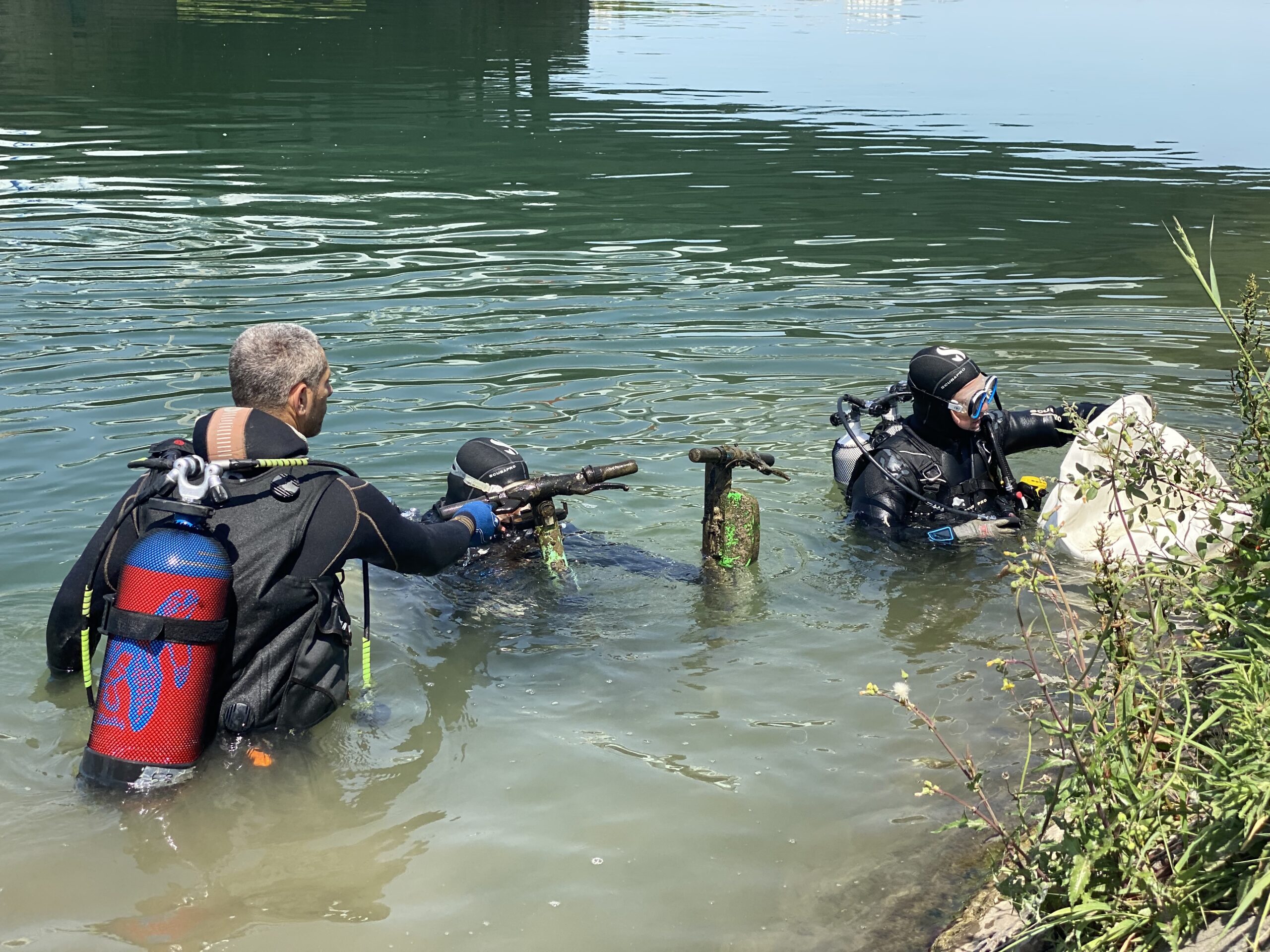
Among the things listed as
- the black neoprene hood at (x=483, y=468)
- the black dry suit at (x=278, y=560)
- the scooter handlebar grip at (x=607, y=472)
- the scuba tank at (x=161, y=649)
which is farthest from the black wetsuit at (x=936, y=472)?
the scuba tank at (x=161, y=649)

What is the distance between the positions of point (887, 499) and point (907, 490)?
0.53 feet

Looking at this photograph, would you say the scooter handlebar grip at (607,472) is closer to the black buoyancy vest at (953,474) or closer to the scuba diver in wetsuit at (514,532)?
the scuba diver in wetsuit at (514,532)

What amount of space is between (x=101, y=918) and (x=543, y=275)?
9652 mm

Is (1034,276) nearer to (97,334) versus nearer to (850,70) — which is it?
(97,334)

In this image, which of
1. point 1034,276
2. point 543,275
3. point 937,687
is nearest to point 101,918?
point 937,687

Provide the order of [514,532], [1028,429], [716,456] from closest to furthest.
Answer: [716,456], [514,532], [1028,429]

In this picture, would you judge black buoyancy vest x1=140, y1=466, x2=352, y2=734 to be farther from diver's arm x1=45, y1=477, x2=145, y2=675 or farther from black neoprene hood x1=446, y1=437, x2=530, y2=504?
black neoprene hood x1=446, y1=437, x2=530, y2=504

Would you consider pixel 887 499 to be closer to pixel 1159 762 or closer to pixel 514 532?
pixel 514 532

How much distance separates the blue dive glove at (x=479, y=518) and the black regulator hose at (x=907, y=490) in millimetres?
2149

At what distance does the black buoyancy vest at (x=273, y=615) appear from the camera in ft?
13.0

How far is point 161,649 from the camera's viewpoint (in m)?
3.69

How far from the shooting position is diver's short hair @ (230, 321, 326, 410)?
416cm

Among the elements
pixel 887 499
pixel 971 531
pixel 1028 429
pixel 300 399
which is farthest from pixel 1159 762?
pixel 1028 429

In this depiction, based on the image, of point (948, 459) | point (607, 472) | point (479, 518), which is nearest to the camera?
point (479, 518)
